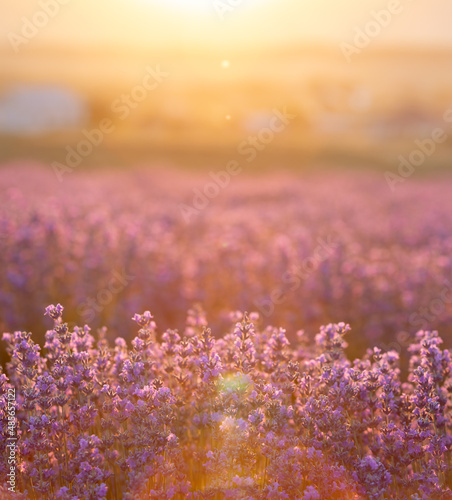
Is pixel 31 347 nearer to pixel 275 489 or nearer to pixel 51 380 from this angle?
pixel 51 380

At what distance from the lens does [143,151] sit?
2875 cm

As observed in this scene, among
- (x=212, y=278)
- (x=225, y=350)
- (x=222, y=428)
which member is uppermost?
(x=212, y=278)

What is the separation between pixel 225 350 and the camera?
4055mm

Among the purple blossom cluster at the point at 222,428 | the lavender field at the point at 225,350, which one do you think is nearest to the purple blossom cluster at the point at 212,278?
the lavender field at the point at 225,350

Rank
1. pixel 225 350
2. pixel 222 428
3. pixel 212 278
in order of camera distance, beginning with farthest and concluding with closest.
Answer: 1. pixel 212 278
2. pixel 225 350
3. pixel 222 428

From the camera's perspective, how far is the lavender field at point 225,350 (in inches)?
136

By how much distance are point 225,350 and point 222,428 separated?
654 millimetres

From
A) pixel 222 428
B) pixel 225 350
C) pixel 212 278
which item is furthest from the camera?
pixel 212 278

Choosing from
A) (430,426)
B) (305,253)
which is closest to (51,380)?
(430,426)

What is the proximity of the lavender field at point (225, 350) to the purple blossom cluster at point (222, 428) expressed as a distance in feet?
0.04

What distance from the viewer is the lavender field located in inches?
136

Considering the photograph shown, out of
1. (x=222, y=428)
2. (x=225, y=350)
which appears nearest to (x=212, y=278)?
(x=225, y=350)

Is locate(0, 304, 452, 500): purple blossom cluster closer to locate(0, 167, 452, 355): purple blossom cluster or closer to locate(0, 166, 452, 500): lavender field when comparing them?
locate(0, 166, 452, 500): lavender field

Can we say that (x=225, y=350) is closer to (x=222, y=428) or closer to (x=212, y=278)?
(x=222, y=428)
